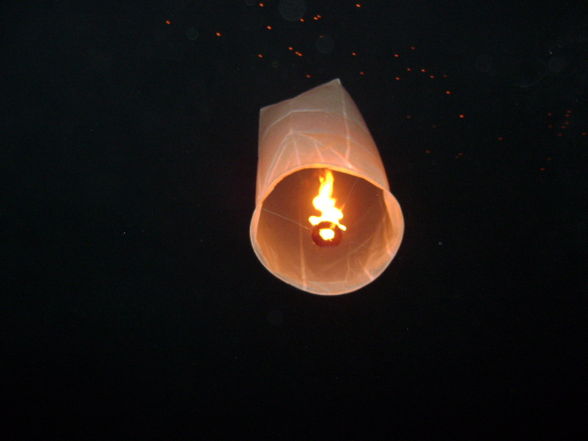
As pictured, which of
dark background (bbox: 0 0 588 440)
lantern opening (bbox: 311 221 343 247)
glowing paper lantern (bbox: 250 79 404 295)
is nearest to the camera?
glowing paper lantern (bbox: 250 79 404 295)

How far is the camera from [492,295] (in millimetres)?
3166

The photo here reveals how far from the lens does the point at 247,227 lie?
3.00 metres

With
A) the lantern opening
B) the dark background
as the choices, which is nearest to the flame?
the lantern opening

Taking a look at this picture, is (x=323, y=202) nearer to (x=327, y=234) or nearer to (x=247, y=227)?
(x=327, y=234)

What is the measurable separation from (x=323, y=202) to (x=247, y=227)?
47.3 inches

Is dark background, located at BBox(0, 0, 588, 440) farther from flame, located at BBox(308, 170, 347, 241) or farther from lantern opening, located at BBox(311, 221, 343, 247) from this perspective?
lantern opening, located at BBox(311, 221, 343, 247)

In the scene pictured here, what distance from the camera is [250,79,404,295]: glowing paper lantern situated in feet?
5.28

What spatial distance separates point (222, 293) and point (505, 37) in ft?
7.11

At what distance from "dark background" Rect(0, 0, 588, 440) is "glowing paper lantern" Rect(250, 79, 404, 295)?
1.88ft

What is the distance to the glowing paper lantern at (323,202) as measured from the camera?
161cm

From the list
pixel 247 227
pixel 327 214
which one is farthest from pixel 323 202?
pixel 247 227

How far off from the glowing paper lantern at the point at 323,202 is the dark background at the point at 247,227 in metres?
0.57

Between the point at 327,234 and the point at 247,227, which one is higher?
the point at 247,227

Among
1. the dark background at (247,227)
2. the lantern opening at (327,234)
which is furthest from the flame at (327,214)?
the dark background at (247,227)
